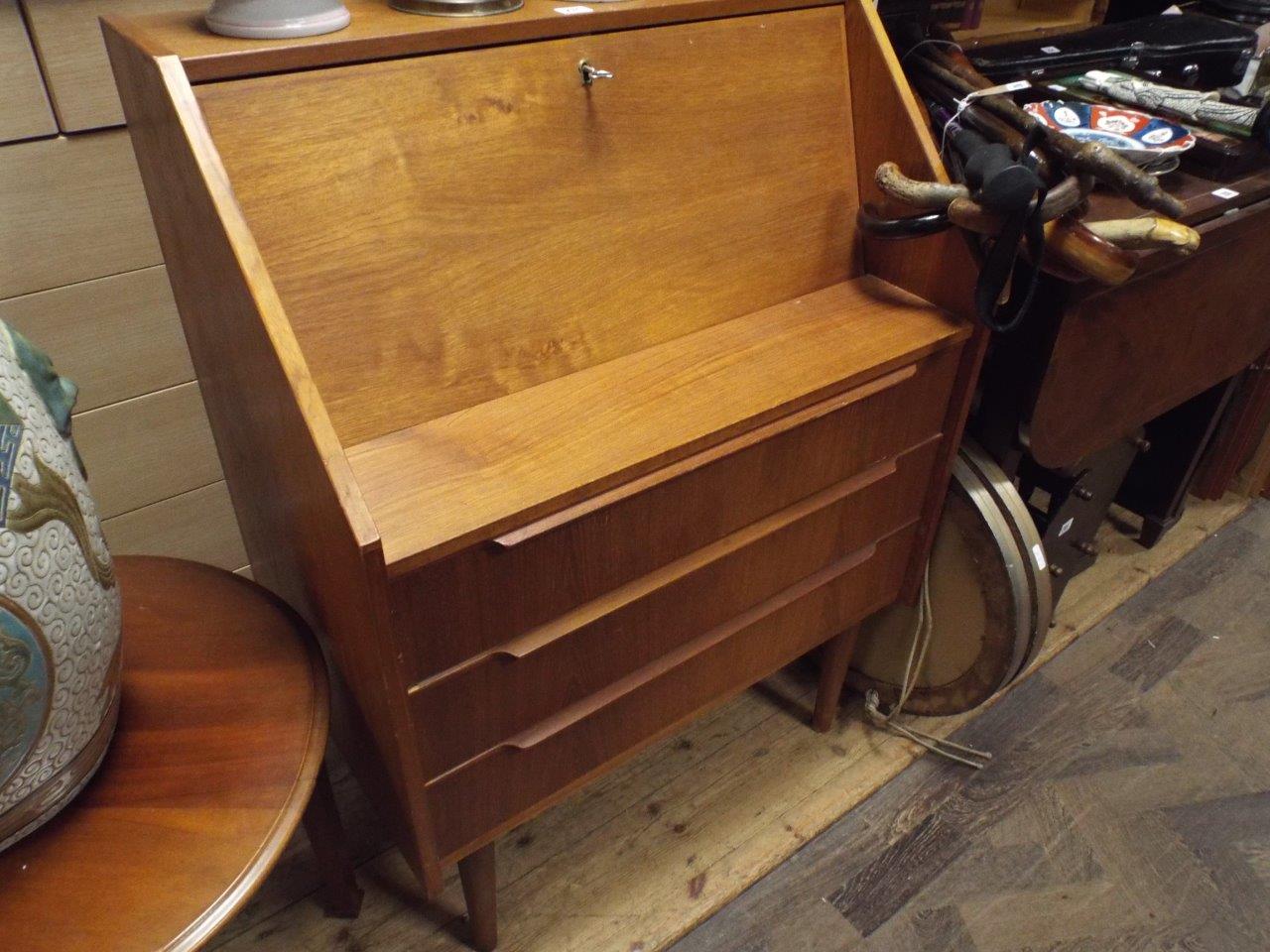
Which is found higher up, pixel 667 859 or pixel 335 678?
pixel 335 678

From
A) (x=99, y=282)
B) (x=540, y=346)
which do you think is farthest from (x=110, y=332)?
(x=540, y=346)

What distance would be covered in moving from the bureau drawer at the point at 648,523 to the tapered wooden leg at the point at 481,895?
1.22 ft

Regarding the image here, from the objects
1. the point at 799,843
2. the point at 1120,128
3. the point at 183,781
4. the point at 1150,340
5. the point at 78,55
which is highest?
the point at 78,55

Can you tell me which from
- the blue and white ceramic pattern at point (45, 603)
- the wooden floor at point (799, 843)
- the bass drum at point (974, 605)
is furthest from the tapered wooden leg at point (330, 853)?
the bass drum at point (974, 605)

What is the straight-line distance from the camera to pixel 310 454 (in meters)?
0.68

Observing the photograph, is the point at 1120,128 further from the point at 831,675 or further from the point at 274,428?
the point at 274,428

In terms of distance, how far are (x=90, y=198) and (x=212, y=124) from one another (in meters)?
0.37

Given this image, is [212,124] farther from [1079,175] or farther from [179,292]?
[1079,175]

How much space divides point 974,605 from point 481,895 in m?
0.74

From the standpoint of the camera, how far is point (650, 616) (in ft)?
3.09

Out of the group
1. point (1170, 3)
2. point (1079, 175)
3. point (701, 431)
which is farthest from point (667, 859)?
point (1170, 3)

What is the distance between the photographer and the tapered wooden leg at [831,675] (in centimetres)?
135

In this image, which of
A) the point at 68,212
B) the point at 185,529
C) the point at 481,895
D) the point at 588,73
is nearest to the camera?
the point at 588,73

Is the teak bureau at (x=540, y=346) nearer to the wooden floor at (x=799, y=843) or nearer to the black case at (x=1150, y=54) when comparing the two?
the wooden floor at (x=799, y=843)
